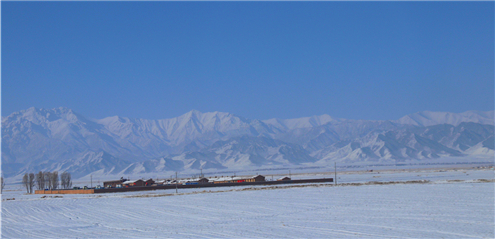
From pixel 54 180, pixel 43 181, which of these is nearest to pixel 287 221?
pixel 54 180

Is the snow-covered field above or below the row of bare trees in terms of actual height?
below

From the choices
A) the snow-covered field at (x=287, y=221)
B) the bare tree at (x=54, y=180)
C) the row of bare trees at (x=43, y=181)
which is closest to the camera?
the snow-covered field at (x=287, y=221)

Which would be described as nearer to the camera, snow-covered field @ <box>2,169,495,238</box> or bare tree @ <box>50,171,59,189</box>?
snow-covered field @ <box>2,169,495,238</box>

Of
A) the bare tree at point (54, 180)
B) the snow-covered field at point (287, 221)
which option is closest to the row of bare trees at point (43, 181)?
the bare tree at point (54, 180)

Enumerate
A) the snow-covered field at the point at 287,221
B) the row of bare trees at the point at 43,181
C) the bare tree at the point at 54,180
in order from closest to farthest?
the snow-covered field at the point at 287,221, the row of bare trees at the point at 43,181, the bare tree at the point at 54,180

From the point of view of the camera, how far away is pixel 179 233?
92.8ft

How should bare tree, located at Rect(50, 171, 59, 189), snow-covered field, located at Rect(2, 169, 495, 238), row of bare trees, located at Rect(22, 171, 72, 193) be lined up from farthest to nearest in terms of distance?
bare tree, located at Rect(50, 171, 59, 189), row of bare trees, located at Rect(22, 171, 72, 193), snow-covered field, located at Rect(2, 169, 495, 238)

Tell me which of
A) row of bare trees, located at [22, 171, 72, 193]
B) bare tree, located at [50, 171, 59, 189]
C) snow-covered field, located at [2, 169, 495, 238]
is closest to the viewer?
snow-covered field, located at [2, 169, 495, 238]

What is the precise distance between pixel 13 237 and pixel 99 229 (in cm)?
542

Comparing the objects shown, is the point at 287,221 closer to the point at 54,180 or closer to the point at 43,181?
the point at 54,180

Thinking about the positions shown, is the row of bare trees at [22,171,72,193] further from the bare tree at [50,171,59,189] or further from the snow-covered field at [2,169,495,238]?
the snow-covered field at [2,169,495,238]

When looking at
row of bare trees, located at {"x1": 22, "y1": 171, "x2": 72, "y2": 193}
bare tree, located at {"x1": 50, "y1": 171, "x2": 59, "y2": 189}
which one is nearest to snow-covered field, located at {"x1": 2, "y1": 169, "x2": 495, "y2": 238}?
row of bare trees, located at {"x1": 22, "y1": 171, "x2": 72, "y2": 193}

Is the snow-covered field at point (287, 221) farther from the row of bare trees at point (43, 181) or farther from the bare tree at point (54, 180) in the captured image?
the bare tree at point (54, 180)

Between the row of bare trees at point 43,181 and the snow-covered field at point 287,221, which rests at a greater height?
the row of bare trees at point 43,181
